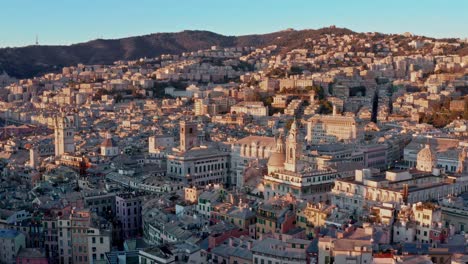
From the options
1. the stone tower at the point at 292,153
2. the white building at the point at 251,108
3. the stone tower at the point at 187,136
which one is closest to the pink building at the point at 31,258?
the stone tower at the point at 292,153

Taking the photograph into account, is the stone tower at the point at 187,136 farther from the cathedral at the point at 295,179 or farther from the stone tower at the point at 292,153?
the stone tower at the point at 292,153

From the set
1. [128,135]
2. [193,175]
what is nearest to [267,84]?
[128,135]

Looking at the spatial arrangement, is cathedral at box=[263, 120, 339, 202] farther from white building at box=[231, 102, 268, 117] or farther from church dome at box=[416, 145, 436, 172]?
white building at box=[231, 102, 268, 117]

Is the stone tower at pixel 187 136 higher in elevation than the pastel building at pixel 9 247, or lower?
higher

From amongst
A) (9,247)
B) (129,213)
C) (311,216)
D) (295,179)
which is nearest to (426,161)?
(295,179)

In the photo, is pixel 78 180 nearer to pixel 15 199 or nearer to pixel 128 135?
pixel 15 199

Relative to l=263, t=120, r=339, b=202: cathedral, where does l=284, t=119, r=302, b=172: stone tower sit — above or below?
above

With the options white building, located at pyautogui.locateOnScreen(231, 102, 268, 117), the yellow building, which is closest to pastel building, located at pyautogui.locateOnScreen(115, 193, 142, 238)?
the yellow building

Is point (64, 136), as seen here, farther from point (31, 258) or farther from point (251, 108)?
point (251, 108)

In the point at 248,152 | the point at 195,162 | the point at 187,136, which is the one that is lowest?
the point at 195,162
